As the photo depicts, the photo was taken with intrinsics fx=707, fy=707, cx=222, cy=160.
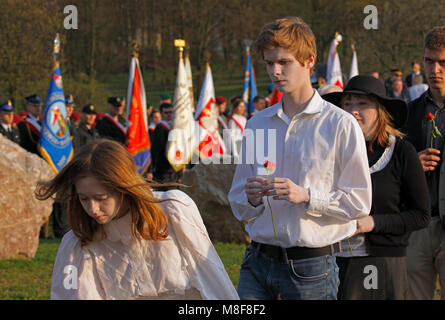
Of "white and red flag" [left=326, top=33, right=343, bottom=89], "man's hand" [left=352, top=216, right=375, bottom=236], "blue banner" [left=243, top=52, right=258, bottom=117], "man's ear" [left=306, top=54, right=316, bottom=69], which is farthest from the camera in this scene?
"blue banner" [left=243, top=52, right=258, bottom=117]

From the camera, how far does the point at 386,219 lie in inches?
154

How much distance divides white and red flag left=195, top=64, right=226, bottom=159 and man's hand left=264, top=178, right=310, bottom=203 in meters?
10.8

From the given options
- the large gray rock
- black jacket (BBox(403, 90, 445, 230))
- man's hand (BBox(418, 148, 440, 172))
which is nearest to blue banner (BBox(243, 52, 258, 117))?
the large gray rock

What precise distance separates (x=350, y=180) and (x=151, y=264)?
3.29 ft

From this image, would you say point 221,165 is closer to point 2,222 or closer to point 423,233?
point 2,222

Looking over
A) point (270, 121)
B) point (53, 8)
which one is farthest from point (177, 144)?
point (270, 121)

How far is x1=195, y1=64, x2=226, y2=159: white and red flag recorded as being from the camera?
570 inches

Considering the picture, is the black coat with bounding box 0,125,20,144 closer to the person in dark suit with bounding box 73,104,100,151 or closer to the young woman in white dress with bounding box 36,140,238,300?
the person in dark suit with bounding box 73,104,100,151

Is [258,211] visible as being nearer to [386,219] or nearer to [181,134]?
[386,219]

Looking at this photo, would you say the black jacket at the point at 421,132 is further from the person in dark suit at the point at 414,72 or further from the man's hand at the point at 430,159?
the person in dark suit at the point at 414,72

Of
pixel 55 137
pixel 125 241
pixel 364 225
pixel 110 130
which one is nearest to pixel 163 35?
pixel 110 130

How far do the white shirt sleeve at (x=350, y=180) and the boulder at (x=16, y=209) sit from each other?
265 inches

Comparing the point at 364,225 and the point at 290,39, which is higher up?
the point at 290,39

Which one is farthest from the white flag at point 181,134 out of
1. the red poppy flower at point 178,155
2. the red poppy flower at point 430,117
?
the red poppy flower at point 430,117
